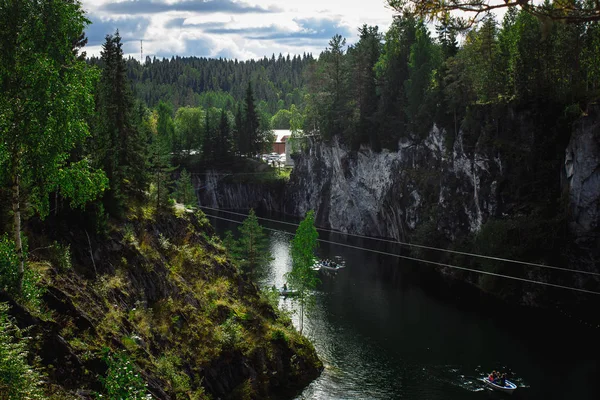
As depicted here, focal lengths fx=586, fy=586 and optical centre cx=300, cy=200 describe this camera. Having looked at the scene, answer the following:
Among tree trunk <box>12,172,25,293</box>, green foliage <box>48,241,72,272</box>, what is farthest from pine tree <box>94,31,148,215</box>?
tree trunk <box>12,172,25,293</box>

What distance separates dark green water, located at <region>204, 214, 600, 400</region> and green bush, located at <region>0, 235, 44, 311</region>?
19.4m

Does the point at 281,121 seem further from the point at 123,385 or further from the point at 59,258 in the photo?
the point at 123,385

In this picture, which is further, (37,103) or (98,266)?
(98,266)

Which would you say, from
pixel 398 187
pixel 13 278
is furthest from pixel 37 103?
pixel 398 187

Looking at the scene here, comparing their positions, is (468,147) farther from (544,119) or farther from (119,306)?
(119,306)

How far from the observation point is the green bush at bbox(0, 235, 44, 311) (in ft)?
58.7

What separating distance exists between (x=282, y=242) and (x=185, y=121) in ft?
186

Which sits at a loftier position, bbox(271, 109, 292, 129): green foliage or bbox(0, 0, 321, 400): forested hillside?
bbox(271, 109, 292, 129): green foliage

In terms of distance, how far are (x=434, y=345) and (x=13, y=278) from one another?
3245 cm

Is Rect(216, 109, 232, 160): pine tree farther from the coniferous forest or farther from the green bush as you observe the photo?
the green bush

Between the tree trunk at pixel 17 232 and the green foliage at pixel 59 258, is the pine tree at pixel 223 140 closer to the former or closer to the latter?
the green foliage at pixel 59 258

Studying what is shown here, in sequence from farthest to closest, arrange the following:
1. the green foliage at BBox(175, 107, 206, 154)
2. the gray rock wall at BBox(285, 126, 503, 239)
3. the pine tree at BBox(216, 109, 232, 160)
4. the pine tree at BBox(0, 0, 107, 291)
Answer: the green foliage at BBox(175, 107, 206, 154), the pine tree at BBox(216, 109, 232, 160), the gray rock wall at BBox(285, 126, 503, 239), the pine tree at BBox(0, 0, 107, 291)

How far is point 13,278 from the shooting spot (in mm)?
18125

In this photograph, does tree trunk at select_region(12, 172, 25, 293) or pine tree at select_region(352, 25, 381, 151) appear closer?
tree trunk at select_region(12, 172, 25, 293)
